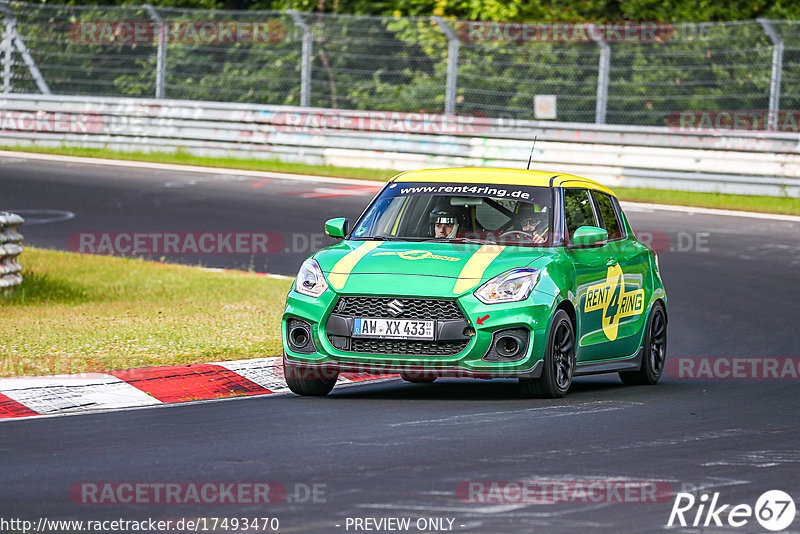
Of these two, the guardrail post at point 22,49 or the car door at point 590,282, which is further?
the guardrail post at point 22,49

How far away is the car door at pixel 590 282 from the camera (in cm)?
977

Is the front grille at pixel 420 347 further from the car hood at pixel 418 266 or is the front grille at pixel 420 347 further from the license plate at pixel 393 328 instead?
the car hood at pixel 418 266

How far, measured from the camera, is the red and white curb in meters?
8.74

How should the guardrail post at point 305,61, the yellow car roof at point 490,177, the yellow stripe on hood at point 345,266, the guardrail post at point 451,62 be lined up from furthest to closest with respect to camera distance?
1. the guardrail post at point 305,61
2. the guardrail post at point 451,62
3. the yellow car roof at point 490,177
4. the yellow stripe on hood at point 345,266

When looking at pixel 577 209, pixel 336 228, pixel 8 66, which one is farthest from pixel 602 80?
pixel 336 228

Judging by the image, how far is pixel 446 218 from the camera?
1008cm

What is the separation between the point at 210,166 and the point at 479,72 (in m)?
5.13

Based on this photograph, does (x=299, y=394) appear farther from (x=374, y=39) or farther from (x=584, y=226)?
(x=374, y=39)

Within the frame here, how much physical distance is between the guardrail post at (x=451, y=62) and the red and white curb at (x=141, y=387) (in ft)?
48.0

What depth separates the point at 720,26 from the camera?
75.2 ft

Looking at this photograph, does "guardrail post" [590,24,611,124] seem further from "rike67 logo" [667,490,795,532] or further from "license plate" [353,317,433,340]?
"rike67 logo" [667,490,795,532]

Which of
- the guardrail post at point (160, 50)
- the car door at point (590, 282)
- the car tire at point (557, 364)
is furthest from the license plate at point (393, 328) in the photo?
the guardrail post at point (160, 50)

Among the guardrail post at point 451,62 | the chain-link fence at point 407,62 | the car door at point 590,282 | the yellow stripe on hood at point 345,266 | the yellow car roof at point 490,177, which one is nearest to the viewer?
the yellow stripe on hood at point 345,266

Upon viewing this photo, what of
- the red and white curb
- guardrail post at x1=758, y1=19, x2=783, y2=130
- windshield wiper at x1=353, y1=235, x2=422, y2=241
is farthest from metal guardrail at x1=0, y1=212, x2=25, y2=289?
guardrail post at x1=758, y1=19, x2=783, y2=130
